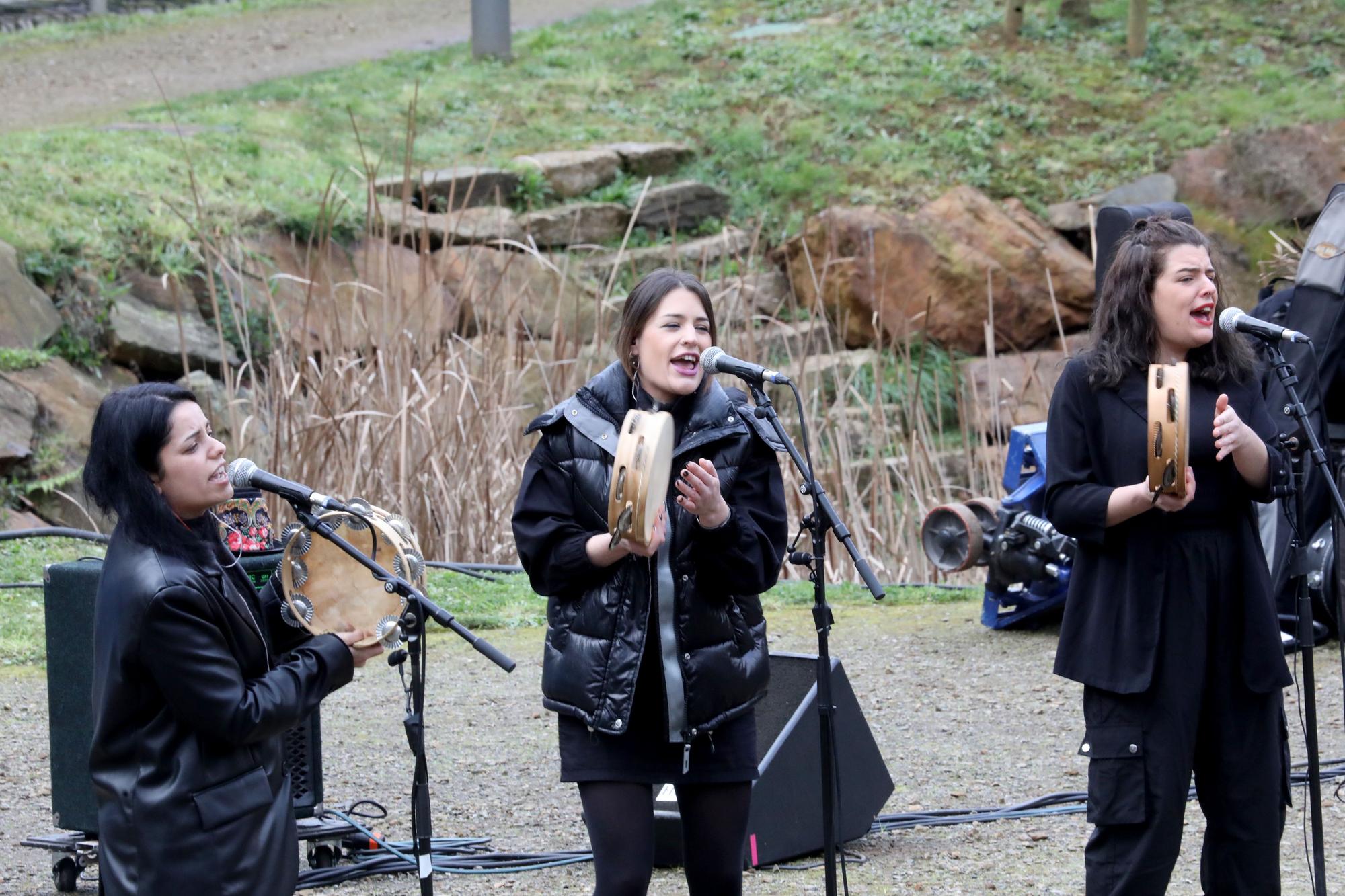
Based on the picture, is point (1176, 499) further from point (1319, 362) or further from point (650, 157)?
point (650, 157)

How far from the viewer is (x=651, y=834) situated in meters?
2.98

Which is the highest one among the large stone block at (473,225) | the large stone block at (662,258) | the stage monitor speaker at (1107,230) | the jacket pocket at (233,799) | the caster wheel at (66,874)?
the large stone block at (473,225)

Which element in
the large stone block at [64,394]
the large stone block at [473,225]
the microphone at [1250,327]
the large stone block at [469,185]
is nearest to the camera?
the microphone at [1250,327]

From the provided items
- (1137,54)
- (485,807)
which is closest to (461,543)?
(485,807)

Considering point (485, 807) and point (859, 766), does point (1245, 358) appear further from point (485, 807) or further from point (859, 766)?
point (485, 807)

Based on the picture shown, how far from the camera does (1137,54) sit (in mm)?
15008

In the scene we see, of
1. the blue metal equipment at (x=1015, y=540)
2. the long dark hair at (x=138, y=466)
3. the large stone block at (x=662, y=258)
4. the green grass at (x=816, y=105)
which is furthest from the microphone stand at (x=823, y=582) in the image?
the large stone block at (x=662, y=258)

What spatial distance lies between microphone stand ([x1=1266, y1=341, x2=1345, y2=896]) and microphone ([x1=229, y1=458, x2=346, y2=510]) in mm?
1938

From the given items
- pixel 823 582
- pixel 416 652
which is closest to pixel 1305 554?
pixel 823 582

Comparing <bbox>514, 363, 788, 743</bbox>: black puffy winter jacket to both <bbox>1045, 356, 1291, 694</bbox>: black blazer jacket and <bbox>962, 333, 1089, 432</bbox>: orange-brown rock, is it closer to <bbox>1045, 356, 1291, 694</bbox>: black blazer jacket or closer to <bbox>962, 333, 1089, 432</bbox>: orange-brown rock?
<bbox>1045, 356, 1291, 694</bbox>: black blazer jacket

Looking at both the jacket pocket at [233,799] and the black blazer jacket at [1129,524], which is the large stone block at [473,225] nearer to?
the black blazer jacket at [1129,524]

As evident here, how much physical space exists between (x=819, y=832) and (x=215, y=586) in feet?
6.74

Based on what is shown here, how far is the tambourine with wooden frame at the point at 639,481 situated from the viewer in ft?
8.89

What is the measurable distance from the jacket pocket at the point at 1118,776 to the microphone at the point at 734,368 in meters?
0.98
